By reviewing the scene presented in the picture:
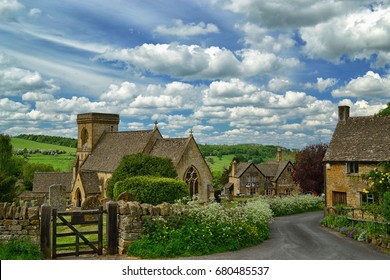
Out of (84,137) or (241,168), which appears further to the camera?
(241,168)

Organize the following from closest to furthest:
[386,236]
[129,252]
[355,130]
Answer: [129,252]
[386,236]
[355,130]

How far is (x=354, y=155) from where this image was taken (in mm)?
29938

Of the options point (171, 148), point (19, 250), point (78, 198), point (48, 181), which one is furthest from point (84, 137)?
point (19, 250)

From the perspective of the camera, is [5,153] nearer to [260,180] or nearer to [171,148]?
[171,148]

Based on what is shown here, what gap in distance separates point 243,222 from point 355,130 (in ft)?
62.3

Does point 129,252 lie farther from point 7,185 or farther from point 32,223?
point 7,185

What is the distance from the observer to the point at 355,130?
32062 mm

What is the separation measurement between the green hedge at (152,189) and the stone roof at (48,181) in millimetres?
36918

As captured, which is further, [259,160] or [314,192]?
[259,160]

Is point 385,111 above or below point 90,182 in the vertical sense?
above

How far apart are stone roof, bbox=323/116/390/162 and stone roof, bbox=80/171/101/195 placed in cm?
2740

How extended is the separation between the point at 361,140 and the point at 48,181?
50401 mm

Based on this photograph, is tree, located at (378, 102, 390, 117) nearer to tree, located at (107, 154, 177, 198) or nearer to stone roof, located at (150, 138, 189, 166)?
stone roof, located at (150, 138, 189, 166)

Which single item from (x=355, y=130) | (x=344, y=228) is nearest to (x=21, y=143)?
(x=355, y=130)
